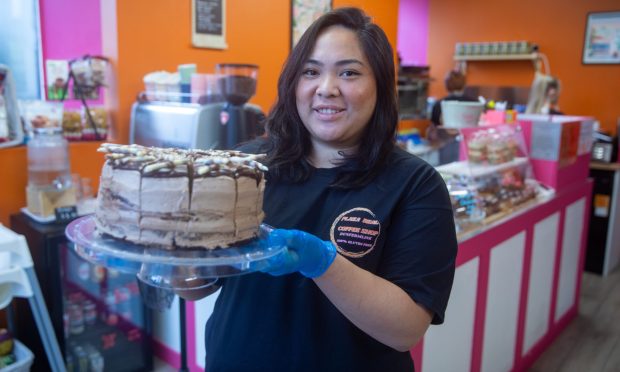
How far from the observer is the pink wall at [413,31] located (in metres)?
8.01

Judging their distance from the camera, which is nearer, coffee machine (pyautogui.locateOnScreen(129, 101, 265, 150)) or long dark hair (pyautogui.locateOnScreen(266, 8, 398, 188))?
long dark hair (pyautogui.locateOnScreen(266, 8, 398, 188))

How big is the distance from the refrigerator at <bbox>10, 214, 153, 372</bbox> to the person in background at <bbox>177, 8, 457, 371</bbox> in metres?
1.41

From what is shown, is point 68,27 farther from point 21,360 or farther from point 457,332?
point 457,332

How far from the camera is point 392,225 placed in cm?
129

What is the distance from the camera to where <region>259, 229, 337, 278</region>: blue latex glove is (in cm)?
103

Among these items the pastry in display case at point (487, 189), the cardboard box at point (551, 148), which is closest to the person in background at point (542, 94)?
the cardboard box at point (551, 148)

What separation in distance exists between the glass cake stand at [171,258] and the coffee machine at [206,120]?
1.61 meters

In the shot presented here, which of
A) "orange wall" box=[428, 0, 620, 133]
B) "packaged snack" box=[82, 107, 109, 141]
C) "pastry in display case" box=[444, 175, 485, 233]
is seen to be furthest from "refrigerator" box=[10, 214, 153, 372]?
"orange wall" box=[428, 0, 620, 133]

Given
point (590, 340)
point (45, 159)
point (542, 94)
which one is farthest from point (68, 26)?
point (542, 94)

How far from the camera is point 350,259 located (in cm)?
128

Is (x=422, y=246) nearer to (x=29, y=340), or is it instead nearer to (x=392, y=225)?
(x=392, y=225)

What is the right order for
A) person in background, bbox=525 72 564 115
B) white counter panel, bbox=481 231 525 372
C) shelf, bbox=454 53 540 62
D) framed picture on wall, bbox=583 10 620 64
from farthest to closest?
shelf, bbox=454 53 540 62
framed picture on wall, bbox=583 10 620 64
person in background, bbox=525 72 564 115
white counter panel, bbox=481 231 525 372

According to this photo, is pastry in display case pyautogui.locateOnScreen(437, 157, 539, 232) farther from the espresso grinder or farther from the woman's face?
the woman's face

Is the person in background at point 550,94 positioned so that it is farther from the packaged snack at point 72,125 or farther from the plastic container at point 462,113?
the packaged snack at point 72,125
